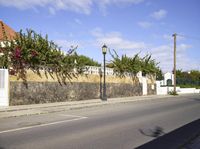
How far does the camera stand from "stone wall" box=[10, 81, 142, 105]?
22.1 metres

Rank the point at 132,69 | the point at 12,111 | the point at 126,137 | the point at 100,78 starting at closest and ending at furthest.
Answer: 1. the point at 126,137
2. the point at 12,111
3. the point at 100,78
4. the point at 132,69

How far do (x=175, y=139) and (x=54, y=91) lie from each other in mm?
16115

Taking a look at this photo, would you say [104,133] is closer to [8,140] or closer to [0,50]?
[8,140]

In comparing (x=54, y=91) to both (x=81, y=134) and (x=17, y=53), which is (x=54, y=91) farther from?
(x=81, y=134)

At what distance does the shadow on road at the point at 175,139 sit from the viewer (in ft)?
30.6

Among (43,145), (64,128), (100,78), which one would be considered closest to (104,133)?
(64,128)

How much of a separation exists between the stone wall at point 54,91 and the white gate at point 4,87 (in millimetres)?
482

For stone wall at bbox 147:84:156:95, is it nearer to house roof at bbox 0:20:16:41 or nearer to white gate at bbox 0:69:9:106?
house roof at bbox 0:20:16:41

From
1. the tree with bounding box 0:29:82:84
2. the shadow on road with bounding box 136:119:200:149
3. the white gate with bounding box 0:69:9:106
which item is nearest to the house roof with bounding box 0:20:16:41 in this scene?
the tree with bounding box 0:29:82:84

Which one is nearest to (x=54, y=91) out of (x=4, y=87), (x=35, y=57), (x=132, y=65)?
(x=35, y=57)

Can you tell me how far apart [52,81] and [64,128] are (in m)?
13.2

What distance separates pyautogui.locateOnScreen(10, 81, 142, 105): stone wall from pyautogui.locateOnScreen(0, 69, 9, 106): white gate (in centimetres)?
48

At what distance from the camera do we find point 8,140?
9.71 m

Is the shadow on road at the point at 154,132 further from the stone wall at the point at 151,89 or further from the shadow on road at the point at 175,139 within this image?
the stone wall at the point at 151,89
